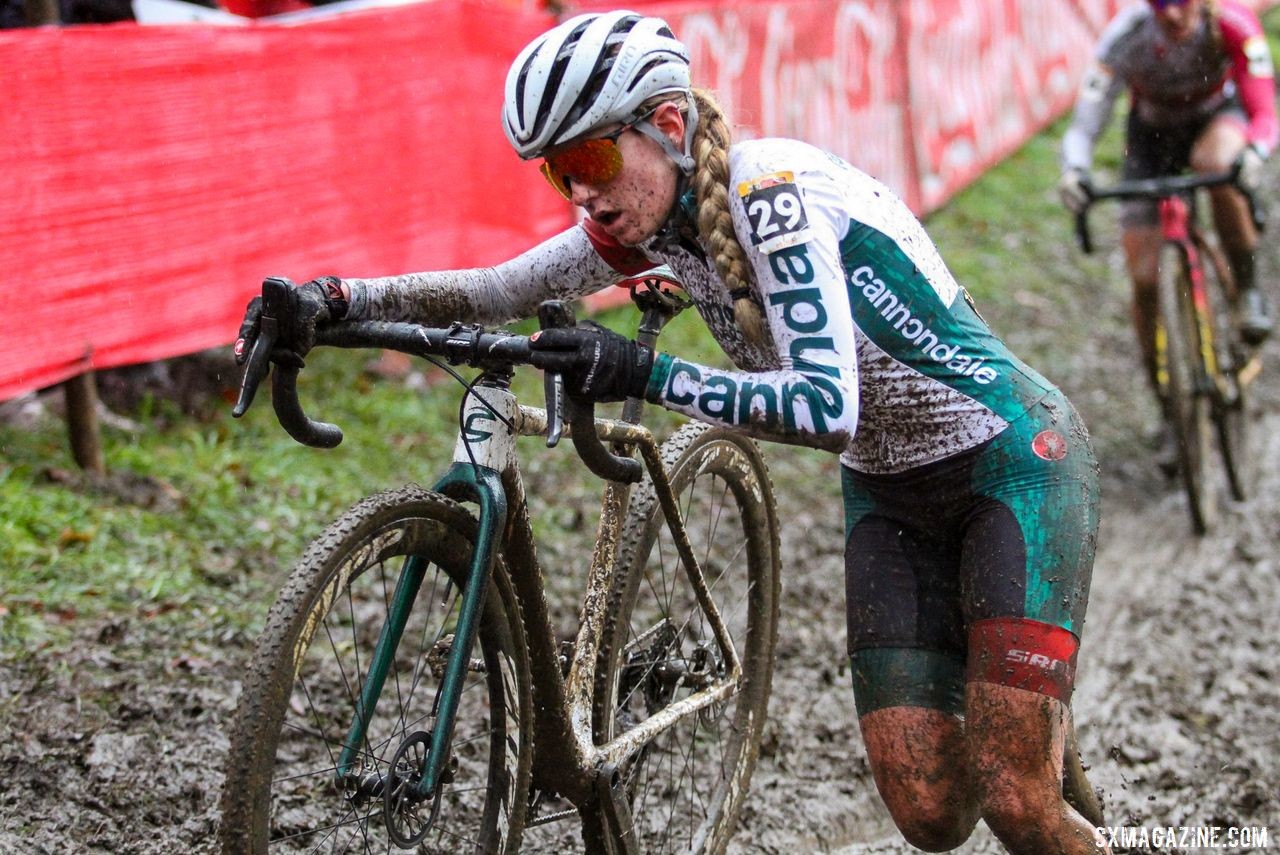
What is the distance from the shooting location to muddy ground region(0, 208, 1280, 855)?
3.74 metres

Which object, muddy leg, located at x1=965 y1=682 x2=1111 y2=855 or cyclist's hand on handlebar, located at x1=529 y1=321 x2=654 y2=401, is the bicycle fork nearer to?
cyclist's hand on handlebar, located at x1=529 y1=321 x2=654 y2=401

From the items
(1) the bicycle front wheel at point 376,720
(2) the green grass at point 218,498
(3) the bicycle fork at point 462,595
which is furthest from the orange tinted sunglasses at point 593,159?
(2) the green grass at point 218,498

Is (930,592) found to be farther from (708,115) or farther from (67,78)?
(67,78)

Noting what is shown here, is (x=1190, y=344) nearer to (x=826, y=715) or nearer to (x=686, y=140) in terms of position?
(x=826, y=715)

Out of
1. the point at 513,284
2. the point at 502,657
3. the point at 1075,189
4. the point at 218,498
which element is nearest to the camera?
the point at 502,657

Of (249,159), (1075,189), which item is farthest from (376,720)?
(1075,189)

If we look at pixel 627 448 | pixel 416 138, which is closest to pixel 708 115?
pixel 627 448

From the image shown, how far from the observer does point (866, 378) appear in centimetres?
298

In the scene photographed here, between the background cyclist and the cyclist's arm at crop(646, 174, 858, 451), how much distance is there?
15.9ft

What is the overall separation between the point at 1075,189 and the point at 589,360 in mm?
5244

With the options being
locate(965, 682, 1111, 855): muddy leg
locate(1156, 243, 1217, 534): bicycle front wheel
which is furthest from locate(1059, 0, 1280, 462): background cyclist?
locate(965, 682, 1111, 855): muddy leg

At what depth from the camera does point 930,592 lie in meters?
3.24

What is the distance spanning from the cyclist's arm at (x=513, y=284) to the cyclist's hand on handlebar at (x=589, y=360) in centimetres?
70

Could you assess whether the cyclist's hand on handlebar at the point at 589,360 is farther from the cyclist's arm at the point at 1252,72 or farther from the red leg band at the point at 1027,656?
the cyclist's arm at the point at 1252,72
